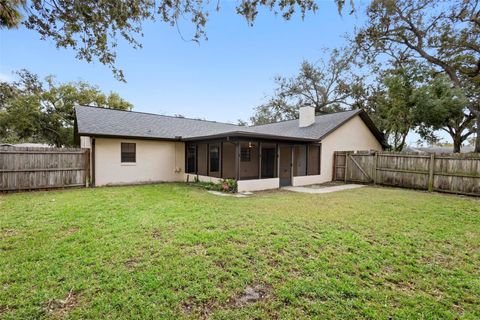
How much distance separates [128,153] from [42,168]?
3312mm

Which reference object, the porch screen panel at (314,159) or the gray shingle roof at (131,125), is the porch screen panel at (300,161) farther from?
the gray shingle roof at (131,125)

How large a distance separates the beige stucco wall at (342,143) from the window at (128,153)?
26.8 ft

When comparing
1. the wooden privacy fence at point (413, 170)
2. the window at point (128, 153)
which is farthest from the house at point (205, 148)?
the wooden privacy fence at point (413, 170)

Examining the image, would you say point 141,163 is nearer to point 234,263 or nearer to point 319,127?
point 234,263

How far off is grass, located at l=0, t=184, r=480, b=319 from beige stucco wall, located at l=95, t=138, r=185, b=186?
15.4 ft

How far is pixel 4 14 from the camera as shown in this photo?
3.53m

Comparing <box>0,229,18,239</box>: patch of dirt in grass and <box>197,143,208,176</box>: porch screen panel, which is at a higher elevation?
<box>197,143,208,176</box>: porch screen panel

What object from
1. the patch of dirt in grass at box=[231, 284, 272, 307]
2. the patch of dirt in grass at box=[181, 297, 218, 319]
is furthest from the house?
the patch of dirt in grass at box=[181, 297, 218, 319]

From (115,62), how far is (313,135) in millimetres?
10417

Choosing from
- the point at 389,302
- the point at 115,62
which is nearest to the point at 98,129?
the point at 115,62

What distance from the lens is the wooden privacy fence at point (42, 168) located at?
8.38 m

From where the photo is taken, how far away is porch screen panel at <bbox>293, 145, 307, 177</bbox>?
40.5 ft

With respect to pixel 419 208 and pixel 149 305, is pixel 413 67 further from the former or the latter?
pixel 149 305

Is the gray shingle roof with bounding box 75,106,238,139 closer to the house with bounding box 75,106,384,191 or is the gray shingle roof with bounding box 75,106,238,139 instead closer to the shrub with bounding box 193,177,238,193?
the house with bounding box 75,106,384,191
